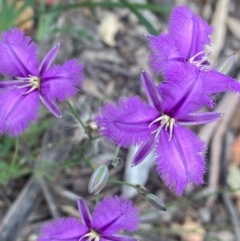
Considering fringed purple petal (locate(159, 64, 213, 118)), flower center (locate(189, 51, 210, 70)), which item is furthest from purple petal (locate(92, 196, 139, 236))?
flower center (locate(189, 51, 210, 70))

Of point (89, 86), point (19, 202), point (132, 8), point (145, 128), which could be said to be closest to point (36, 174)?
point (19, 202)

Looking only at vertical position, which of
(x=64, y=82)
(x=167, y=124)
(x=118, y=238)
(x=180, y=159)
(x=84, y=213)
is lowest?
(x=118, y=238)

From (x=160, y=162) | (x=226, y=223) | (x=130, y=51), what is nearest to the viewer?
(x=160, y=162)

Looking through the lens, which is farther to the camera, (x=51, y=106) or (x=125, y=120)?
(x=51, y=106)

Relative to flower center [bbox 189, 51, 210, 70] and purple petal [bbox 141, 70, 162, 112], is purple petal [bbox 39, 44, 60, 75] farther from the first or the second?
flower center [bbox 189, 51, 210, 70]

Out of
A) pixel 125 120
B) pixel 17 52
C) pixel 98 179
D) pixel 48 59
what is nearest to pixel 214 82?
pixel 125 120

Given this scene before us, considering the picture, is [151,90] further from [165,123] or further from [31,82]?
[31,82]

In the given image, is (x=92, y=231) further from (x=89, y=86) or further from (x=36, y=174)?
(x=89, y=86)
